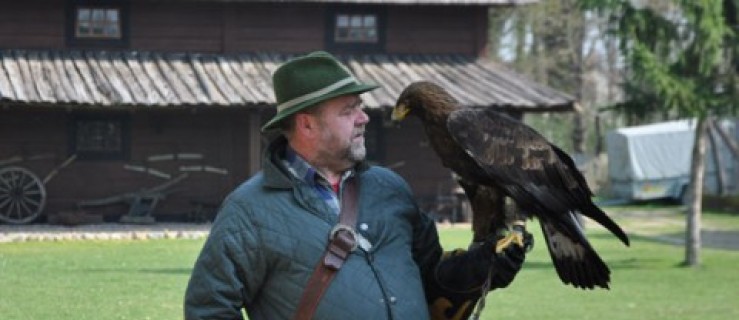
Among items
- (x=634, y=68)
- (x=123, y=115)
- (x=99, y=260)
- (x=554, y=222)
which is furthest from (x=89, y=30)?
(x=554, y=222)

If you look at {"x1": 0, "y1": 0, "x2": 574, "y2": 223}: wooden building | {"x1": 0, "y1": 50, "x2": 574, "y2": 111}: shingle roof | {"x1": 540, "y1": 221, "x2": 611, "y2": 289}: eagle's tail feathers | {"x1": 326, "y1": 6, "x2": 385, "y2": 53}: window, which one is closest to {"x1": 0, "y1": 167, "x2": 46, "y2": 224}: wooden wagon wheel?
{"x1": 0, "y1": 0, "x2": 574, "y2": 223}: wooden building

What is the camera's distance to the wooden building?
97.3 feet

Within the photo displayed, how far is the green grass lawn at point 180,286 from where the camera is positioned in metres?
16.0

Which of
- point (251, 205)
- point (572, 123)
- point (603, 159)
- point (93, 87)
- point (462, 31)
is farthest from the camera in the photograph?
point (572, 123)

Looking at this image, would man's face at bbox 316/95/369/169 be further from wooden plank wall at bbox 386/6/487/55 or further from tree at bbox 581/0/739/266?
wooden plank wall at bbox 386/6/487/55

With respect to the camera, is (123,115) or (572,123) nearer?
(123,115)

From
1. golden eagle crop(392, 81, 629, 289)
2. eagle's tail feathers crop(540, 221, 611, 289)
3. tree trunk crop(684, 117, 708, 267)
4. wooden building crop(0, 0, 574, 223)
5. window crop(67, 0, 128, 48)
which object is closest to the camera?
eagle's tail feathers crop(540, 221, 611, 289)

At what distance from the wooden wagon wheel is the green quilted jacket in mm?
24341

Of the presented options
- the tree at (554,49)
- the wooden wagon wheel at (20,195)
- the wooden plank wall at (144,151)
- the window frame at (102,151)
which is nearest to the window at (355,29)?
the wooden plank wall at (144,151)

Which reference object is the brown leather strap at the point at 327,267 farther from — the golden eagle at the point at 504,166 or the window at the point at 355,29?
the window at the point at 355,29

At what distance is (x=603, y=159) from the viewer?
54938 millimetres

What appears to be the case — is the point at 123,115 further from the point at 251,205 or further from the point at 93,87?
the point at 251,205

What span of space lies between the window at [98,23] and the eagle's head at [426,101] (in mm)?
24939

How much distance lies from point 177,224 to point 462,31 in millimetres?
7467
